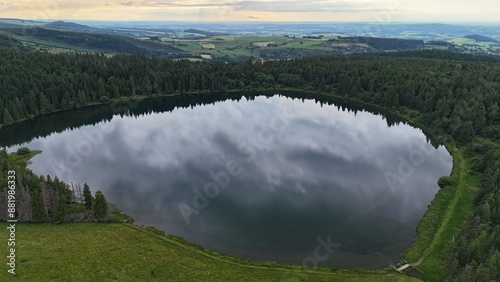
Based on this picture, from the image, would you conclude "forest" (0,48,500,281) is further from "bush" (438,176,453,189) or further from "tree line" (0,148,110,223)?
"bush" (438,176,453,189)

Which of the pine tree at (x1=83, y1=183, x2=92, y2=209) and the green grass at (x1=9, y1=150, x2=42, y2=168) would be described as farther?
the green grass at (x1=9, y1=150, x2=42, y2=168)

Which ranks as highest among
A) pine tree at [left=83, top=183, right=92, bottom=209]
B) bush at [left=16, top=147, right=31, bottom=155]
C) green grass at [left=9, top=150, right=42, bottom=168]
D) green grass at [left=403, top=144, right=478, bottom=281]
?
pine tree at [left=83, top=183, right=92, bottom=209]

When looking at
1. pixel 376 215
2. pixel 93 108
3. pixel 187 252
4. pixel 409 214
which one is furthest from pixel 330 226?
pixel 93 108

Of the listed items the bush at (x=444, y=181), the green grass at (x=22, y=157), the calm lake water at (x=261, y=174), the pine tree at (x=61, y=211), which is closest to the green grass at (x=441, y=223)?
the bush at (x=444, y=181)

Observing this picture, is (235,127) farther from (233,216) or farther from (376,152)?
(233,216)

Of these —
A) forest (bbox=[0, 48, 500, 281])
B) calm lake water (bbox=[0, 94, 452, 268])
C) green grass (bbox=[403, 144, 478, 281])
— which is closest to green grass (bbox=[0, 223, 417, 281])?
calm lake water (bbox=[0, 94, 452, 268])

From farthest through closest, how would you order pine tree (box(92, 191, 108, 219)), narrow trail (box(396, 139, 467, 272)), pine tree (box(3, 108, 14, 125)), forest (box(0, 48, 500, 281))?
pine tree (box(3, 108, 14, 125))
pine tree (box(92, 191, 108, 219))
forest (box(0, 48, 500, 281))
narrow trail (box(396, 139, 467, 272))
